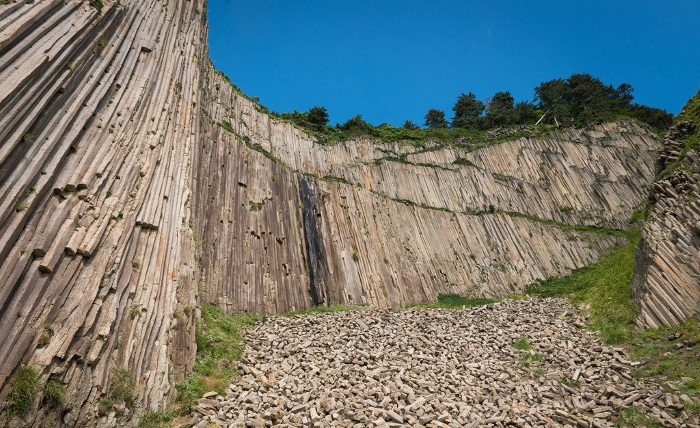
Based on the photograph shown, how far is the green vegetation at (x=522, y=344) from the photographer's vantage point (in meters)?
9.35

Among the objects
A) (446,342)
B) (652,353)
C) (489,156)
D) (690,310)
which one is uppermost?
(489,156)

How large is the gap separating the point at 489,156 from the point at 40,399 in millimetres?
29804

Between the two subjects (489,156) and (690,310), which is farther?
(489,156)

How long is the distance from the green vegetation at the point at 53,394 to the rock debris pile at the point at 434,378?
6.71 feet

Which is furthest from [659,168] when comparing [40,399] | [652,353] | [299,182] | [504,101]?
[504,101]

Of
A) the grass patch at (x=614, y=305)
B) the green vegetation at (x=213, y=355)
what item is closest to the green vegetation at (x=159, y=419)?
the green vegetation at (x=213, y=355)

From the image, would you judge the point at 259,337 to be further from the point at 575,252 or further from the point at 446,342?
A: the point at 575,252

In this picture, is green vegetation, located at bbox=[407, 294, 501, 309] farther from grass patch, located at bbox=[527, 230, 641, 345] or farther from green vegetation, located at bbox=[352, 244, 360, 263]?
grass patch, located at bbox=[527, 230, 641, 345]

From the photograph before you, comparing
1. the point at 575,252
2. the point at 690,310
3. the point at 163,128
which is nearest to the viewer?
the point at 690,310

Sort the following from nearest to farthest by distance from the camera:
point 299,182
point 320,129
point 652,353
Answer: point 652,353, point 299,182, point 320,129

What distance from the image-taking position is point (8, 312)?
4.92m

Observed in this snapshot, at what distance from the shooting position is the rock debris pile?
19.9 feet

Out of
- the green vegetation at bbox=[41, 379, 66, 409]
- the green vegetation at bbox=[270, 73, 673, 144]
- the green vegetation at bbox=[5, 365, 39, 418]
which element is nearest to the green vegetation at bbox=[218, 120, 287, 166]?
the green vegetation at bbox=[270, 73, 673, 144]

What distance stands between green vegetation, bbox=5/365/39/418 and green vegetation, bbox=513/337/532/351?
9.78 m
